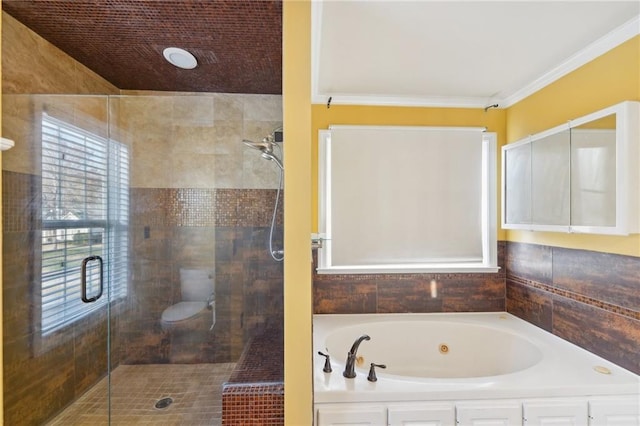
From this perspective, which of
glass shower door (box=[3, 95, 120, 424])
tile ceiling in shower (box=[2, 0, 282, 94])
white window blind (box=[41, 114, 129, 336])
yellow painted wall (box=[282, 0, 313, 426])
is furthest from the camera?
white window blind (box=[41, 114, 129, 336])

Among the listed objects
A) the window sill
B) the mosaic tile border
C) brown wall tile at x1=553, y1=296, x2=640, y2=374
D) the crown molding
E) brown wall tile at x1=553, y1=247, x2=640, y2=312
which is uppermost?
the crown molding

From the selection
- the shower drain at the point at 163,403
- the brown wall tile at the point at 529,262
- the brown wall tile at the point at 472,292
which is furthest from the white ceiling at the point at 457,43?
the shower drain at the point at 163,403

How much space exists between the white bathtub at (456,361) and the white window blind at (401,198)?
46 centimetres

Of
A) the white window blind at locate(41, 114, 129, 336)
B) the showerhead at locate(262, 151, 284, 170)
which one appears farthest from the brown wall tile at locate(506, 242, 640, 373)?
the white window blind at locate(41, 114, 129, 336)

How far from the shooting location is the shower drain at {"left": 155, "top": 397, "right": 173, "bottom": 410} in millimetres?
1733

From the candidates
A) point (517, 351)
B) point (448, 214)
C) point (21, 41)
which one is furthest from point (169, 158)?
point (517, 351)

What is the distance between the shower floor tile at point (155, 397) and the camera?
1.67 meters

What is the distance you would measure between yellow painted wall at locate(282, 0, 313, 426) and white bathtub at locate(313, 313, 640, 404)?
0.33 meters

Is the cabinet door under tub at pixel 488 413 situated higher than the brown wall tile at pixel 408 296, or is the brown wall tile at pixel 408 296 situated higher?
the brown wall tile at pixel 408 296

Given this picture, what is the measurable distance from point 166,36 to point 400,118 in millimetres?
1773

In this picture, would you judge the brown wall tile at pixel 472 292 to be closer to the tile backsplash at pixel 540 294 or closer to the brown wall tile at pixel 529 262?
the tile backsplash at pixel 540 294

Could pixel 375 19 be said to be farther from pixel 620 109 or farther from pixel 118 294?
pixel 118 294

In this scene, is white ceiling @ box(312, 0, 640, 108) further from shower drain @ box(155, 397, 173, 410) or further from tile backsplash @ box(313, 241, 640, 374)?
shower drain @ box(155, 397, 173, 410)

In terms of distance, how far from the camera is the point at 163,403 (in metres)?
1.75
